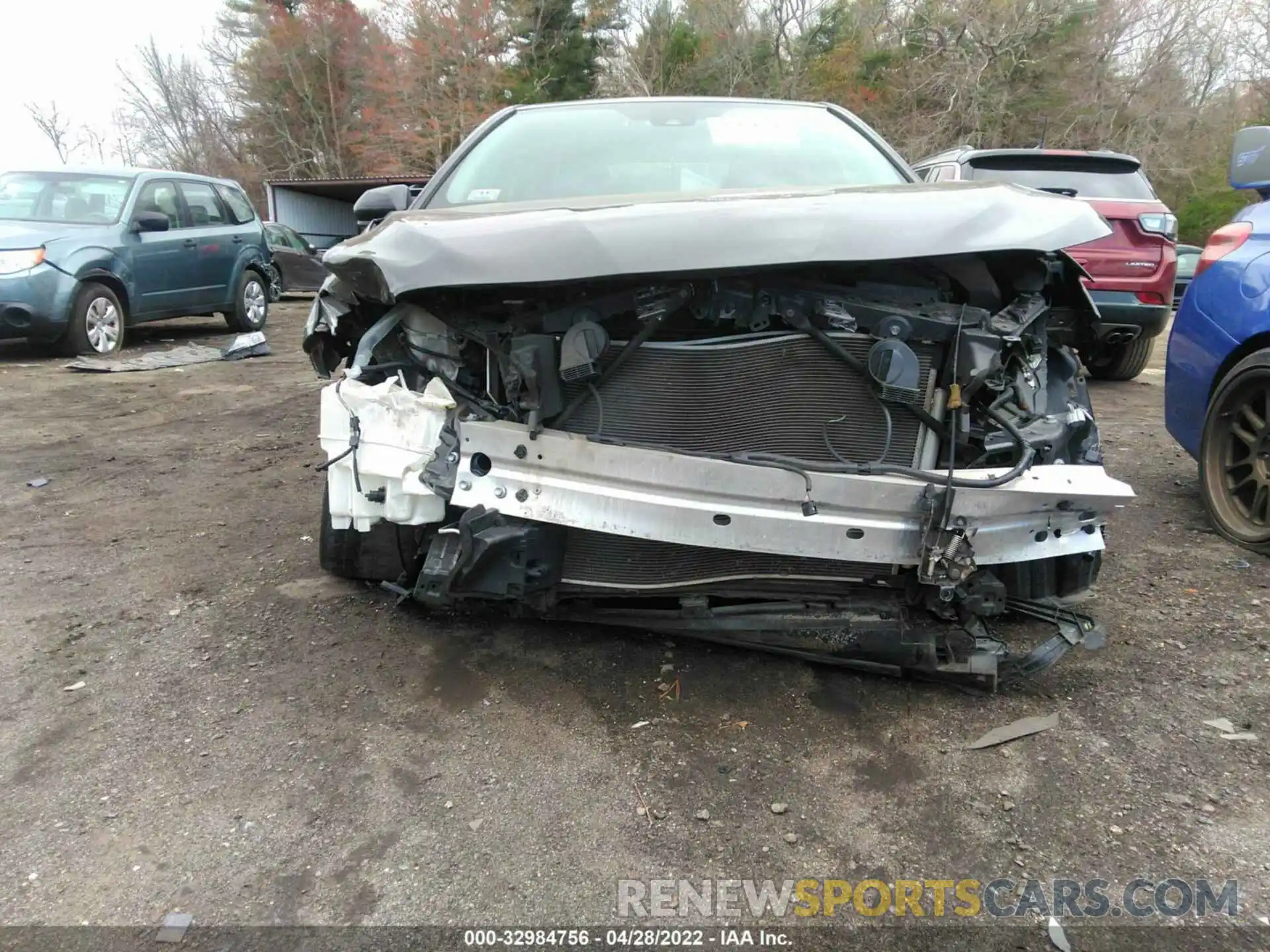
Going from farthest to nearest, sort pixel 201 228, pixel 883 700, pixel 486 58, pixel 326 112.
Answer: pixel 326 112
pixel 486 58
pixel 201 228
pixel 883 700

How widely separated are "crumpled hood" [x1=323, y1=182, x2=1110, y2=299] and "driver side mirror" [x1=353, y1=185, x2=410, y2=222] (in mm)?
1266

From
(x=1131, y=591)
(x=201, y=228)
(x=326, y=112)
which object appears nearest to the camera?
(x=1131, y=591)

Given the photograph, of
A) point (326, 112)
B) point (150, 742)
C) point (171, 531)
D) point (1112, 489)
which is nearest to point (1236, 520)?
point (1112, 489)

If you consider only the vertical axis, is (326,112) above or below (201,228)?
above

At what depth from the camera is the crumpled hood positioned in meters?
1.91

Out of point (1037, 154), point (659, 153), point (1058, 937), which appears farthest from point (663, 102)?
point (1037, 154)

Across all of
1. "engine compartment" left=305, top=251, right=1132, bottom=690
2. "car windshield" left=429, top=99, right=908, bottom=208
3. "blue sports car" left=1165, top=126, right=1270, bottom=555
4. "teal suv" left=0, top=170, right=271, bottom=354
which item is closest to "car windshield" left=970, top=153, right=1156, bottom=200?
"blue sports car" left=1165, top=126, right=1270, bottom=555

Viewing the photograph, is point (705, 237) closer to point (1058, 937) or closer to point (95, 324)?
point (1058, 937)

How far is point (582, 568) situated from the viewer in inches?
91.1

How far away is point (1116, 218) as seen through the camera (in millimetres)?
6203

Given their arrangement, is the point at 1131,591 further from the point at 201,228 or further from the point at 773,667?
the point at 201,228

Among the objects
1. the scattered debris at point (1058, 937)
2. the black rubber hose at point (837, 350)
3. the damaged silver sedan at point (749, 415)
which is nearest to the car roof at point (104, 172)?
the damaged silver sedan at point (749, 415)

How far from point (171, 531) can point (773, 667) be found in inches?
110
